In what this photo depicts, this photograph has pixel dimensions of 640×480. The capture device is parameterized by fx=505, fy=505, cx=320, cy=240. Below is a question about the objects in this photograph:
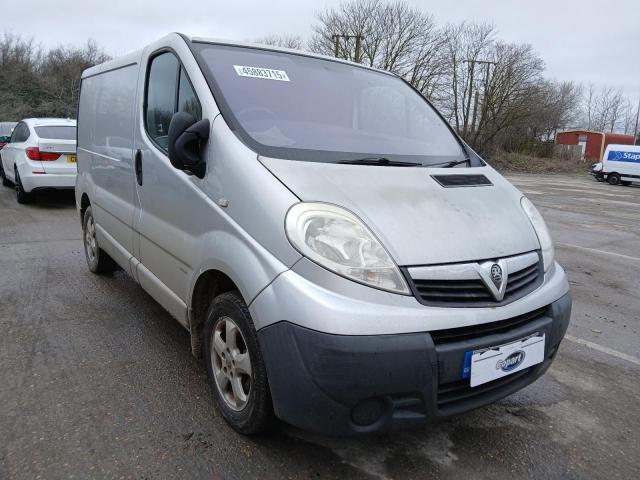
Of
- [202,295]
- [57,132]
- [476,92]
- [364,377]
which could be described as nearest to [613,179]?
[476,92]

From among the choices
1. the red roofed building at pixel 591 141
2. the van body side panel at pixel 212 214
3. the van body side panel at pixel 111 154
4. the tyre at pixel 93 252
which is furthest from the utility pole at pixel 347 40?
the van body side panel at pixel 212 214

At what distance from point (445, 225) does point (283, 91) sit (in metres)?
1.24

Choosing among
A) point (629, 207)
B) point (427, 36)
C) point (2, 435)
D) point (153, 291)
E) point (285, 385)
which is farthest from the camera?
point (427, 36)

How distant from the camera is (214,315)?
2432 mm

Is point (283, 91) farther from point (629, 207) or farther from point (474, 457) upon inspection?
point (629, 207)

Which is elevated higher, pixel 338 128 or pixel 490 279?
pixel 338 128

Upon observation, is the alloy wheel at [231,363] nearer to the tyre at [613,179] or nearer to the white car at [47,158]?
the white car at [47,158]

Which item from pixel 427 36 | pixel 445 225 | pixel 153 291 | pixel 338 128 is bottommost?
pixel 153 291

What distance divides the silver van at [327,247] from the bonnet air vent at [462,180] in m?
0.01

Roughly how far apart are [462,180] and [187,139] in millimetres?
1404

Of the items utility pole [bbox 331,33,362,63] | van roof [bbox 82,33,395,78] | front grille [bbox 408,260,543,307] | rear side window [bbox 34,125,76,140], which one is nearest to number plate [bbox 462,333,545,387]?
front grille [bbox 408,260,543,307]

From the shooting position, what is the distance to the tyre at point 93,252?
4758 mm

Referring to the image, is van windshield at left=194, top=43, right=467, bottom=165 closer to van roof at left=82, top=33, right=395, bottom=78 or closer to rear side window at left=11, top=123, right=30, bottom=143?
van roof at left=82, top=33, right=395, bottom=78

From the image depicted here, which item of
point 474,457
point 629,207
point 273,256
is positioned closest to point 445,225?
point 273,256
